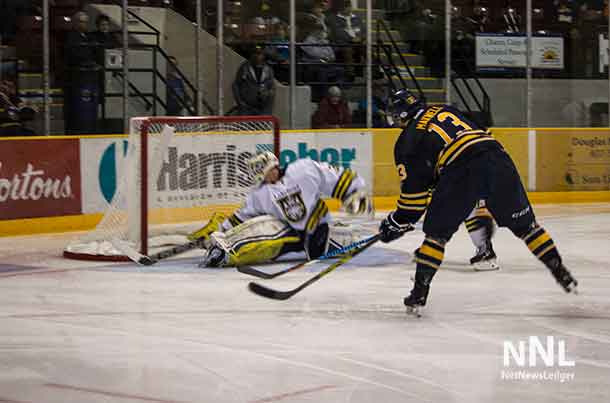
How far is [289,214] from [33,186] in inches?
114

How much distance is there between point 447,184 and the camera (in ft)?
18.5

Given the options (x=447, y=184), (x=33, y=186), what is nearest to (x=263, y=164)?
(x=447, y=184)

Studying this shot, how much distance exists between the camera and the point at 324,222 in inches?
296

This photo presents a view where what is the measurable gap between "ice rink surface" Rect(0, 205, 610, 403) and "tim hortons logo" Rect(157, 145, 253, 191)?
82 centimetres

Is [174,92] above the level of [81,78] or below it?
below

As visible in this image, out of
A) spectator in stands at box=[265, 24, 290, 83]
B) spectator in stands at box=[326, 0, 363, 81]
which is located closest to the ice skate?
spectator in stands at box=[265, 24, 290, 83]

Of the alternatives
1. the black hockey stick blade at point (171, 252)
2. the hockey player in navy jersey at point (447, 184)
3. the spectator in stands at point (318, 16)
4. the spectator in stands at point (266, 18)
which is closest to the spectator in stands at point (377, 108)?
the spectator in stands at point (318, 16)

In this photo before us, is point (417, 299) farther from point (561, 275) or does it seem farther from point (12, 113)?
point (12, 113)

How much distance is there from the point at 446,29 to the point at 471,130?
7250mm

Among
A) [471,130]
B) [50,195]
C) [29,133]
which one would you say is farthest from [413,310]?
[29,133]

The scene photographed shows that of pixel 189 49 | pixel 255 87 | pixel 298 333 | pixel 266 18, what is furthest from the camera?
pixel 266 18

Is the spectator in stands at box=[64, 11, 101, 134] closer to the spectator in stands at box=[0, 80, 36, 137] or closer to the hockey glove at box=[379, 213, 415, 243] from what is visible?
the spectator in stands at box=[0, 80, 36, 137]

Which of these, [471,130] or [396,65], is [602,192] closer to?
[396,65]

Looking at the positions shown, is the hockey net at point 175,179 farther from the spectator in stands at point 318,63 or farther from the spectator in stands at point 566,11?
the spectator in stands at point 566,11
